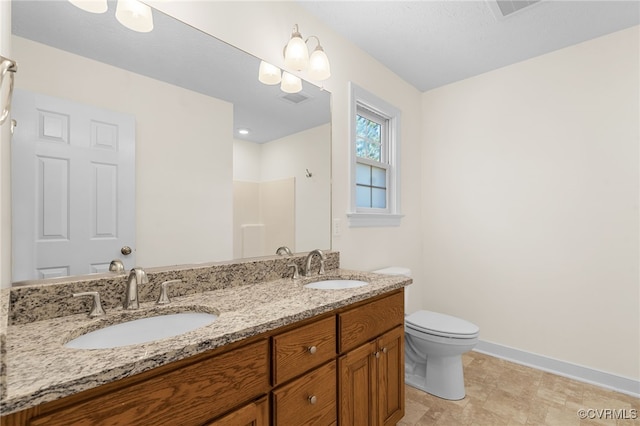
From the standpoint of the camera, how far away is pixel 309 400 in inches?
41.8

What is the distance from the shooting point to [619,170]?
6.70 ft

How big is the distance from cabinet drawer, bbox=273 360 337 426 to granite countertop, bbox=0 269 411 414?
0.76 ft

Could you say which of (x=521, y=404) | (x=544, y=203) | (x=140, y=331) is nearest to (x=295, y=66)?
(x=140, y=331)

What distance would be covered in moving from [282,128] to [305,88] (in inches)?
13.0

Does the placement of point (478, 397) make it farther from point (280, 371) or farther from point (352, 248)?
point (280, 371)

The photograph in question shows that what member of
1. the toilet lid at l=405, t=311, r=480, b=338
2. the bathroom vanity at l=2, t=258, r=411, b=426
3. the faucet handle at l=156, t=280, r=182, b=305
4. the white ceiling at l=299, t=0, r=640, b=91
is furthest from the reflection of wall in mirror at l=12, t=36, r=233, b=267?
the toilet lid at l=405, t=311, r=480, b=338

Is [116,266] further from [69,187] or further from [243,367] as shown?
[243,367]

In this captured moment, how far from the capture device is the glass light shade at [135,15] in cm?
112

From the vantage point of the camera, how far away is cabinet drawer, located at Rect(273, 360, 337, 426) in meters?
0.96

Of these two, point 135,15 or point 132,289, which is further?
point 135,15

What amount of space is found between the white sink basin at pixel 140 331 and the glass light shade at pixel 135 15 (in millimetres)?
1114

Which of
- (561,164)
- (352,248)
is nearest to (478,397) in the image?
(352,248)

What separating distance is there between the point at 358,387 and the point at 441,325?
955mm

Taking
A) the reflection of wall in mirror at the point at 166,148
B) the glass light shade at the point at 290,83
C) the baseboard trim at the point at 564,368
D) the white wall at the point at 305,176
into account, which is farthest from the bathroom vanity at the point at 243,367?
the baseboard trim at the point at 564,368
